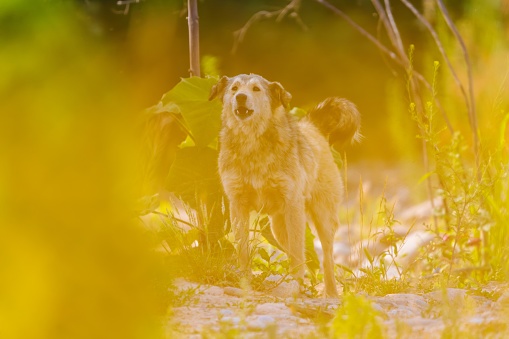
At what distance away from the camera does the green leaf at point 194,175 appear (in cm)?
372

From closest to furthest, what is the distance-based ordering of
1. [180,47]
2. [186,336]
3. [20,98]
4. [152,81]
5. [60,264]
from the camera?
[20,98]
[60,264]
[186,336]
[152,81]
[180,47]

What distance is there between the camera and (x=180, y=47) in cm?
663

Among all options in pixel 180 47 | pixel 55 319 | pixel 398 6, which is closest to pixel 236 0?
pixel 180 47

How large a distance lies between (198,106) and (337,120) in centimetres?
97

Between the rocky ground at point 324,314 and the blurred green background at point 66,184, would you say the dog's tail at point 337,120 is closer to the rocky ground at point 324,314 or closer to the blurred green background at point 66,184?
the rocky ground at point 324,314

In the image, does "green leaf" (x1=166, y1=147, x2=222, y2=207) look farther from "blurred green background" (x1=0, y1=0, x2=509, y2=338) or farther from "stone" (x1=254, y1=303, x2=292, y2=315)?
"blurred green background" (x1=0, y1=0, x2=509, y2=338)

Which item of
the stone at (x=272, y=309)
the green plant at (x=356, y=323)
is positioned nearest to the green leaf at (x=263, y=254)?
the stone at (x=272, y=309)

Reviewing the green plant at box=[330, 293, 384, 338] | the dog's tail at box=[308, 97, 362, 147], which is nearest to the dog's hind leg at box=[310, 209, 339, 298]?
the dog's tail at box=[308, 97, 362, 147]

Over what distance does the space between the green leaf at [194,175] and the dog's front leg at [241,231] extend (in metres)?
0.31

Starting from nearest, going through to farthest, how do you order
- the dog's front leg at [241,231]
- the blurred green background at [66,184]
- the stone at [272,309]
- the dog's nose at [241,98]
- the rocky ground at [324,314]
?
1. the blurred green background at [66,184]
2. the rocky ground at [324,314]
3. the stone at [272,309]
4. the dog's front leg at [241,231]
5. the dog's nose at [241,98]

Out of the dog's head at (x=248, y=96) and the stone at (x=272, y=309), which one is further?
the dog's head at (x=248, y=96)

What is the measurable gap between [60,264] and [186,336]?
1.06m

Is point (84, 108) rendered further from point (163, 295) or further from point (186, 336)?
point (163, 295)

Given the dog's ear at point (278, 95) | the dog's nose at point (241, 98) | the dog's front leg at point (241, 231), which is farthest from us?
the dog's ear at point (278, 95)
